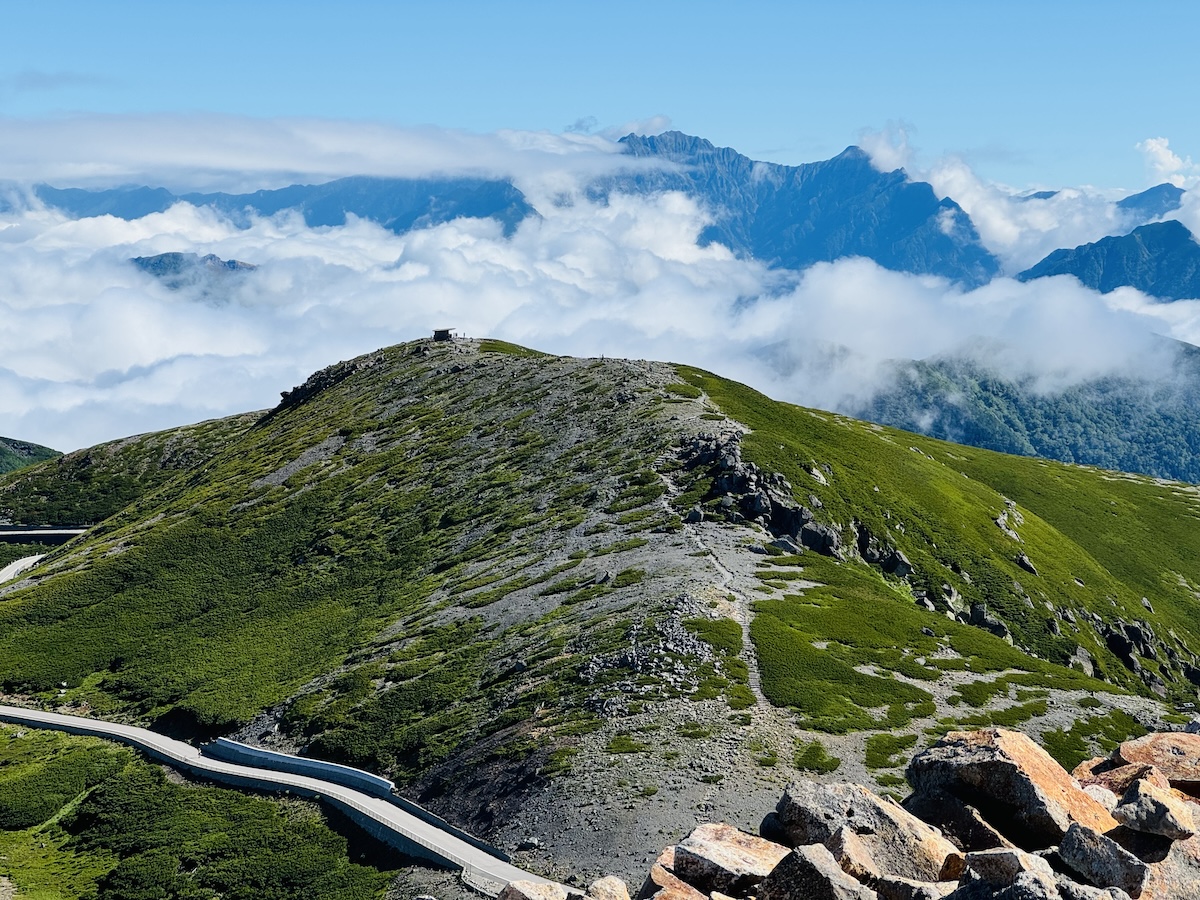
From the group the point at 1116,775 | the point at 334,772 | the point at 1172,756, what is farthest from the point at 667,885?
the point at 334,772

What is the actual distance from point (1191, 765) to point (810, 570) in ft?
244

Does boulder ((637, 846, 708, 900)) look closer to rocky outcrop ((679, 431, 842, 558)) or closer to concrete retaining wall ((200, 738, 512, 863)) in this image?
concrete retaining wall ((200, 738, 512, 863))

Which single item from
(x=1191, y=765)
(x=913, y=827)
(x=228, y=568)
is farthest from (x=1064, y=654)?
(x=228, y=568)

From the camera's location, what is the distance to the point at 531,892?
2700 centimetres

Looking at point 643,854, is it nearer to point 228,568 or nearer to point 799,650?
point 799,650

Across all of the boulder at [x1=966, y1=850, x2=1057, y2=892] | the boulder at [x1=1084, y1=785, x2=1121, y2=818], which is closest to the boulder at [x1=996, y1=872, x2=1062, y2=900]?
the boulder at [x1=966, y1=850, x2=1057, y2=892]

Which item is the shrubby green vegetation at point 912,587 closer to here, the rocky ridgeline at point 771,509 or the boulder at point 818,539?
the rocky ridgeline at point 771,509

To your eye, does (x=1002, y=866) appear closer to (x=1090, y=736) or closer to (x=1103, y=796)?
(x=1103, y=796)

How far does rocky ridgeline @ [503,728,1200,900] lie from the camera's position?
24969 mm

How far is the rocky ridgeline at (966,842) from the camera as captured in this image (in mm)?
24969

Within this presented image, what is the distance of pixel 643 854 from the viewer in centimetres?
5922

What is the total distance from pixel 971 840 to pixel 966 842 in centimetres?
16

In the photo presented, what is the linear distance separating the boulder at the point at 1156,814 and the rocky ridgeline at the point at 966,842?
0.11 ft

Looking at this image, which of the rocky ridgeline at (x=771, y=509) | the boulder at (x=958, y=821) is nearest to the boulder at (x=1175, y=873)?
the boulder at (x=958, y=821)
